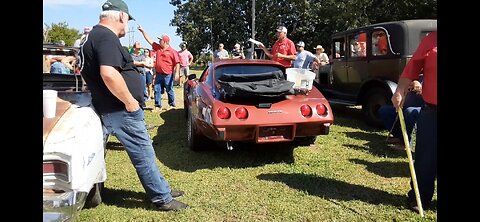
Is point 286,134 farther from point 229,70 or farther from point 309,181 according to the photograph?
point 229,70

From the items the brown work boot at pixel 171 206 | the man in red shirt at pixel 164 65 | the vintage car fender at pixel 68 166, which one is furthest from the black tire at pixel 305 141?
the man in red shirt at pixel 164 65

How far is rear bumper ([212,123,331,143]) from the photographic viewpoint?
429cm

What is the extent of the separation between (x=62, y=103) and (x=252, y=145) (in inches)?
117

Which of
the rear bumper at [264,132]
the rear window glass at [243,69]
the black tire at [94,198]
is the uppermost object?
the rear window glass at [243,69]

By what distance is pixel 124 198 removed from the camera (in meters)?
3.70

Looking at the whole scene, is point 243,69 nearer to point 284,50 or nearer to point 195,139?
point 195,139

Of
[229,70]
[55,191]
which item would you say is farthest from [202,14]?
[55,191]

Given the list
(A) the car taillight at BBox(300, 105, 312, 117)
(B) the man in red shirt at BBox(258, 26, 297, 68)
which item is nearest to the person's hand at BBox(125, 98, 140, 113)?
(A) the car taillight at BBox(300, 105, 312, 117)

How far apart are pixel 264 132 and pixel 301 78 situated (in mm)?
1303

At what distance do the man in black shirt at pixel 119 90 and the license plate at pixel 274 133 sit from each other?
1.40m

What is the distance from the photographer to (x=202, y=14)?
4041 centimetres

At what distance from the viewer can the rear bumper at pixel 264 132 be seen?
14.1 feet

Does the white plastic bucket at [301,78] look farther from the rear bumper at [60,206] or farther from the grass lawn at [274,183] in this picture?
the rear bumper at [60,206]

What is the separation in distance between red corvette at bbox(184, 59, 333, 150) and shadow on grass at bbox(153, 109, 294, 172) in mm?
405
